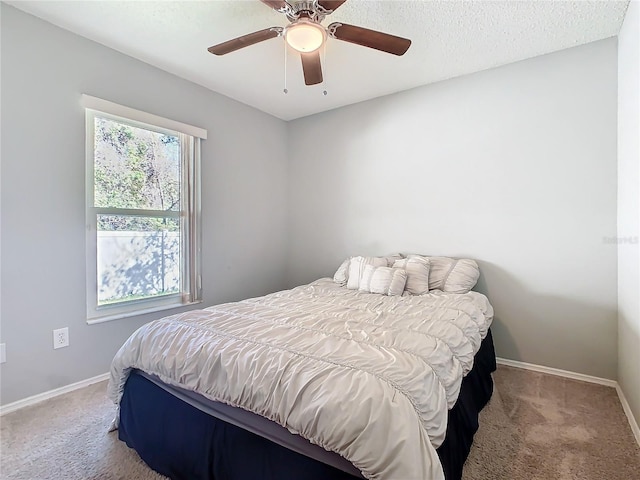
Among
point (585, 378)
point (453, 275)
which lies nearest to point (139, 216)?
point (453, 275)

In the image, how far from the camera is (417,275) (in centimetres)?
270

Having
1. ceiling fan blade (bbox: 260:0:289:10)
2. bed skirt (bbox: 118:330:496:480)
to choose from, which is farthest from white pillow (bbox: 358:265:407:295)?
ceiling fan blade (bbox: 260:0:289:10)

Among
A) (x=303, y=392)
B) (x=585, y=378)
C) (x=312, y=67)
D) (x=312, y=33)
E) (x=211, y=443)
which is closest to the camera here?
(x=303, y=392)

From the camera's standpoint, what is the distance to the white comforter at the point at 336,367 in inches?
38.1

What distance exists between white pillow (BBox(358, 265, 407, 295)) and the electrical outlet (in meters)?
2.18

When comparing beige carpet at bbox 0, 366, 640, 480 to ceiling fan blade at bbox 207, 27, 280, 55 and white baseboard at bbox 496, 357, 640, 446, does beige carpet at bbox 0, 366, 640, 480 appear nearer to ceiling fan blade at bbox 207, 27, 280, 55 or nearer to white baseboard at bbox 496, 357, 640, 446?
white baseboard at bbox 496, 357, 640, 446

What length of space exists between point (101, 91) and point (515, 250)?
3.45m

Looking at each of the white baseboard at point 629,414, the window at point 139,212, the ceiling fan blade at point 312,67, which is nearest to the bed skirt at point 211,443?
the white baseboard at point 629,414

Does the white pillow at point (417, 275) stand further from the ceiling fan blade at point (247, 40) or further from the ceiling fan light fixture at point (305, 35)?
the ceiling fan blade at point (247, 40)

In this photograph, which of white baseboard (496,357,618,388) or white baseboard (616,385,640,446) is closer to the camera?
white baseboard (616,385,640,446)

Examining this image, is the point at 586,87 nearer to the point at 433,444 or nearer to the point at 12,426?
the point at 433,444

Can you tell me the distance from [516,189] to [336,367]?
232cm

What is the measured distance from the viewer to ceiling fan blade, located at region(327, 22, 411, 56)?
5.87 ft

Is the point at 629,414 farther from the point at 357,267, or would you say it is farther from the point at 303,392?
the point at 303,392
